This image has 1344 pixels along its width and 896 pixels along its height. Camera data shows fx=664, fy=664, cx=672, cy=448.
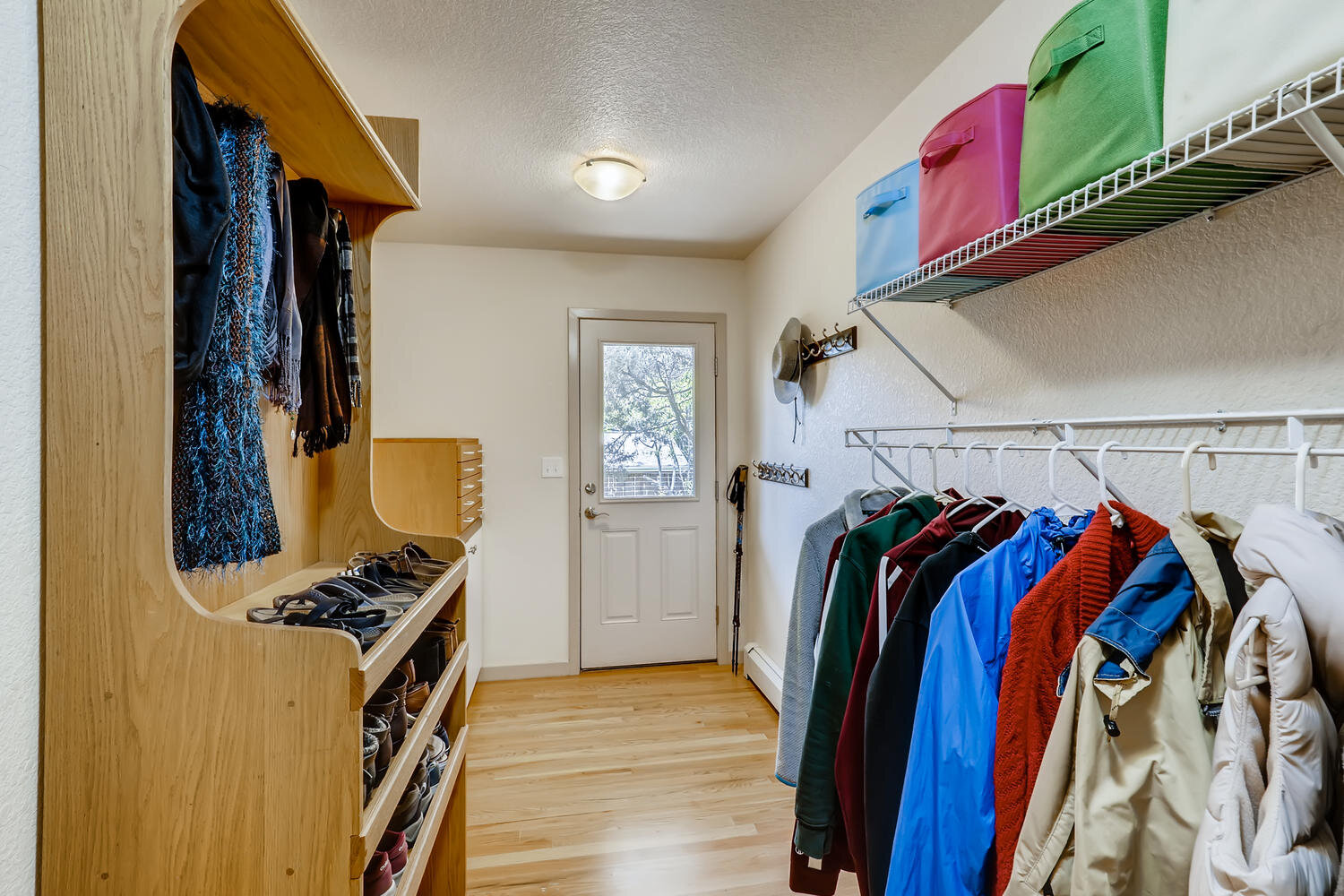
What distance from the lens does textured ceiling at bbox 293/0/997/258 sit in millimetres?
1666

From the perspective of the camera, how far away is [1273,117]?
2.39 feet

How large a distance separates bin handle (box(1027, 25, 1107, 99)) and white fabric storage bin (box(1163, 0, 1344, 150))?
92mm

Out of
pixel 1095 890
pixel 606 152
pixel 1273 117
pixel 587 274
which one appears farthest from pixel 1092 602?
pixel 587 274

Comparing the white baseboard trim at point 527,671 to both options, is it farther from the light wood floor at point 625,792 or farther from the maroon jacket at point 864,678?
the maroon jacket at point 864,678

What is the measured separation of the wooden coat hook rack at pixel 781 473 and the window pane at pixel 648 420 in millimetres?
444

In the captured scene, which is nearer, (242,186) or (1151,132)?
(1151,132)

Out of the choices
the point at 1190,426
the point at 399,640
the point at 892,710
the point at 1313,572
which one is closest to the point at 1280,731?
the point at 1313,572

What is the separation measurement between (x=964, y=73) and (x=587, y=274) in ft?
7.45

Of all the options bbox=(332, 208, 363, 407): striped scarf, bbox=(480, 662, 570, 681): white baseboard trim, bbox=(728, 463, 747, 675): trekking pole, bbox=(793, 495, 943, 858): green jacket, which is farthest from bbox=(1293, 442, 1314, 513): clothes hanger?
bbox=(480, 662, 570, 681): white baseboard trim

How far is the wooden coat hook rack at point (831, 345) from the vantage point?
2.42m

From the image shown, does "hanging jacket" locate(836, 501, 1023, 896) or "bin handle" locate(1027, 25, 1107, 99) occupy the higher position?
"bin handle" locate(1027, 25, 1107, 99)

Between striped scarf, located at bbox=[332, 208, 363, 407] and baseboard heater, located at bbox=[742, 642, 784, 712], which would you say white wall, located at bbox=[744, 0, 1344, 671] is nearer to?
baseboard heater, located at bbox=[742, 642, 784, 712]

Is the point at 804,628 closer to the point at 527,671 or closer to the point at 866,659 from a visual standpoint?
the point at 866,659

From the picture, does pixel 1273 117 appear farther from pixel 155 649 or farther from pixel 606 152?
pixel 606 152
